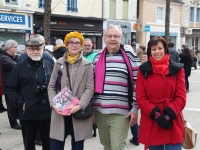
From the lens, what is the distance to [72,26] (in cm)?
1995

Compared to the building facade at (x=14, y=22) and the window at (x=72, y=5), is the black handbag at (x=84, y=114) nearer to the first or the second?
the building facade at (x=14, y=22)

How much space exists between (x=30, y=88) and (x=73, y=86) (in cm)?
65

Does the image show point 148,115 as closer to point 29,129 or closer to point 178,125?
point 178,125

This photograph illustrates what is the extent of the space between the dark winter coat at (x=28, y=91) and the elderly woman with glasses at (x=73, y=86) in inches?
12.4

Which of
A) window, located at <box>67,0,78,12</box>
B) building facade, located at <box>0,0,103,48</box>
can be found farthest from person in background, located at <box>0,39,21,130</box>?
window, located at <box>67,0,78,12</box>

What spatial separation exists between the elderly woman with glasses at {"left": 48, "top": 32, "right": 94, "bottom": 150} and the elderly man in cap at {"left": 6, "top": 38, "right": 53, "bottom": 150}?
1.02 feet

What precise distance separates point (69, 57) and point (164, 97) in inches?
47.1

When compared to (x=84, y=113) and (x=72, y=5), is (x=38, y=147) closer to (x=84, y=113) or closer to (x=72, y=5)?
(x=84, y=113)

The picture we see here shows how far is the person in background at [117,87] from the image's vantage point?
10.4 feet

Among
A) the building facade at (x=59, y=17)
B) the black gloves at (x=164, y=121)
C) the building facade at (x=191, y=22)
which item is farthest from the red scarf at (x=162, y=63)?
the building facade at (x=191, y=22)

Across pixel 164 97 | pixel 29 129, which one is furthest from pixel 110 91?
pixel 29 129

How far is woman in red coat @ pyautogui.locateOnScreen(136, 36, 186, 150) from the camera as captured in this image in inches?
111

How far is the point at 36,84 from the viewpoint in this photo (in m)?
3.49

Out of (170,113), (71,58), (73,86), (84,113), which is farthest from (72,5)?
(170,113)
